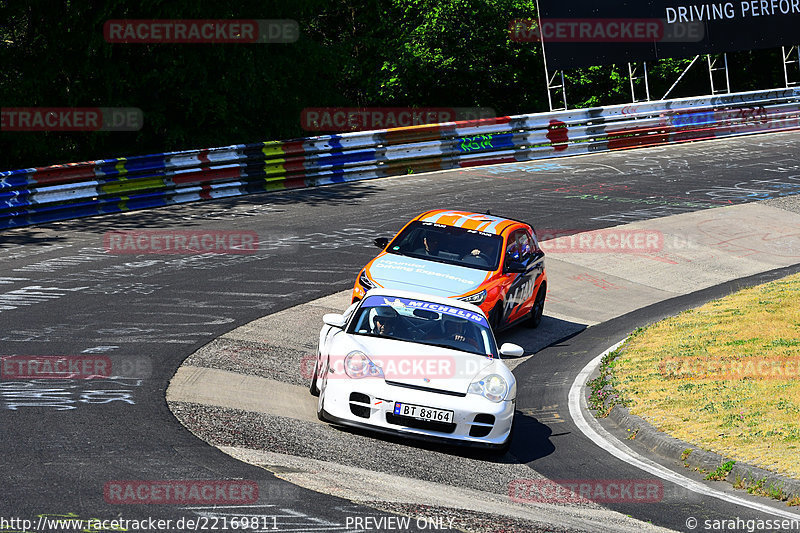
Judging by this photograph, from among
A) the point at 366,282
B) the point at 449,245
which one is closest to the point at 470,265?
the point at 449,245

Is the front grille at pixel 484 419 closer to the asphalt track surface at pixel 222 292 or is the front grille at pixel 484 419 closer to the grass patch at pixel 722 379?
Result: the asphalt track surface at pixel 222 292

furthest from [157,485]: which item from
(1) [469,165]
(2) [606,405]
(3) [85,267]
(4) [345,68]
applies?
(4) [345,68]

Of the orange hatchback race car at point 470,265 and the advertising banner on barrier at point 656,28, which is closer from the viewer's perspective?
the orange hatchback race car at point 470,265

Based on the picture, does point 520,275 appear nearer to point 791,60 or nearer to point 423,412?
point 423,412

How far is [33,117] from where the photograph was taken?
2327 centimetres

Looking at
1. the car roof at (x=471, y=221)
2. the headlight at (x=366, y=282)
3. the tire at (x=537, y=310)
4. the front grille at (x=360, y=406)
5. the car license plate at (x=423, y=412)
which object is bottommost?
the tire at (x=537, y=310)

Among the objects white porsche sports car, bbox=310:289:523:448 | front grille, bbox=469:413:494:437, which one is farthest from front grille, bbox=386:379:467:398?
front grille, bbox=469:413:494:437

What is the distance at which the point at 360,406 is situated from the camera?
8.99 meters

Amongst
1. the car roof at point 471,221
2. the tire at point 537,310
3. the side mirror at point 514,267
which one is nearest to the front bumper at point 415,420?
the side mirror at point 514,267

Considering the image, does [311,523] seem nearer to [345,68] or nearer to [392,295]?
[392,295]

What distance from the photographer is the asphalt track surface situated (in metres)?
7.27

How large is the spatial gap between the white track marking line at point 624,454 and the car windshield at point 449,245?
6.94 feet

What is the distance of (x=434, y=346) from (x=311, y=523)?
3500 millimetres

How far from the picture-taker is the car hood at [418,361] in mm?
9125
